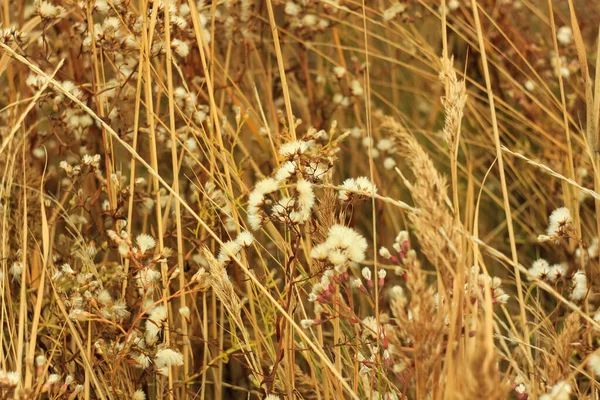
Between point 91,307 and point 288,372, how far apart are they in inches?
13.3

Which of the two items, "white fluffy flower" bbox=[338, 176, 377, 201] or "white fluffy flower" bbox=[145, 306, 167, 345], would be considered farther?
"white fluffy flower" bbox=[145, 306, 167, 345]

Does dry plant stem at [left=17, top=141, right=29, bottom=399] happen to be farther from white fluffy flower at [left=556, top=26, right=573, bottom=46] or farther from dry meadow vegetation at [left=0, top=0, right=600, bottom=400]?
white fluffy flower at [left=556, top=26, right=573, bottom=46]

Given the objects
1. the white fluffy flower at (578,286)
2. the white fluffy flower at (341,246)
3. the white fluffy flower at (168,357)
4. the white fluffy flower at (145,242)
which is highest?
the white fluffy flower at (341,246)

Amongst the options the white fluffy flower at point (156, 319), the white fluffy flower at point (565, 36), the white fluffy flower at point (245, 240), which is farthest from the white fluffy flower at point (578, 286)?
the white fluffy flower at point (565, 36)

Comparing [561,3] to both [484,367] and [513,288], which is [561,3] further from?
[484,367]

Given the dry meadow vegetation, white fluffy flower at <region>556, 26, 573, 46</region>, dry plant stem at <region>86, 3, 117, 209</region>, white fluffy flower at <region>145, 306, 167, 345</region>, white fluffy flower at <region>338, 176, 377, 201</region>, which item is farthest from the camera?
white fluffy flower at <region>556, 26, 573, 46</region>

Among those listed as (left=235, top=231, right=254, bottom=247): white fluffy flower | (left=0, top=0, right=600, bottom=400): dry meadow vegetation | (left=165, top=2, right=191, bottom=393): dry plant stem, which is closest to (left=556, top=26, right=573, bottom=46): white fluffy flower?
(left=0, top=0, right=600, bottom=400): dry meadow vegetation

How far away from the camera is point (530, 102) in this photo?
208 centimetres

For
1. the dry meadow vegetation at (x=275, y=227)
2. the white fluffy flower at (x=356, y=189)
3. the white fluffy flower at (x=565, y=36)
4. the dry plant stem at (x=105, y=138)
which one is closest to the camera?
the dry meadow vegetation at (x=275, y=227)

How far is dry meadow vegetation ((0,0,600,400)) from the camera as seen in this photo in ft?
2.76

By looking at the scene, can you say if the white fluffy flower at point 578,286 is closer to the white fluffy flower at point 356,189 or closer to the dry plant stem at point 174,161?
the white fluffy flower at point 356,189

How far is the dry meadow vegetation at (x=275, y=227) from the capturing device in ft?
2.76

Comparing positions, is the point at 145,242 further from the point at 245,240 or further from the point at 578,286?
the point at 578,286

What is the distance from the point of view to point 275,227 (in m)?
1.28
